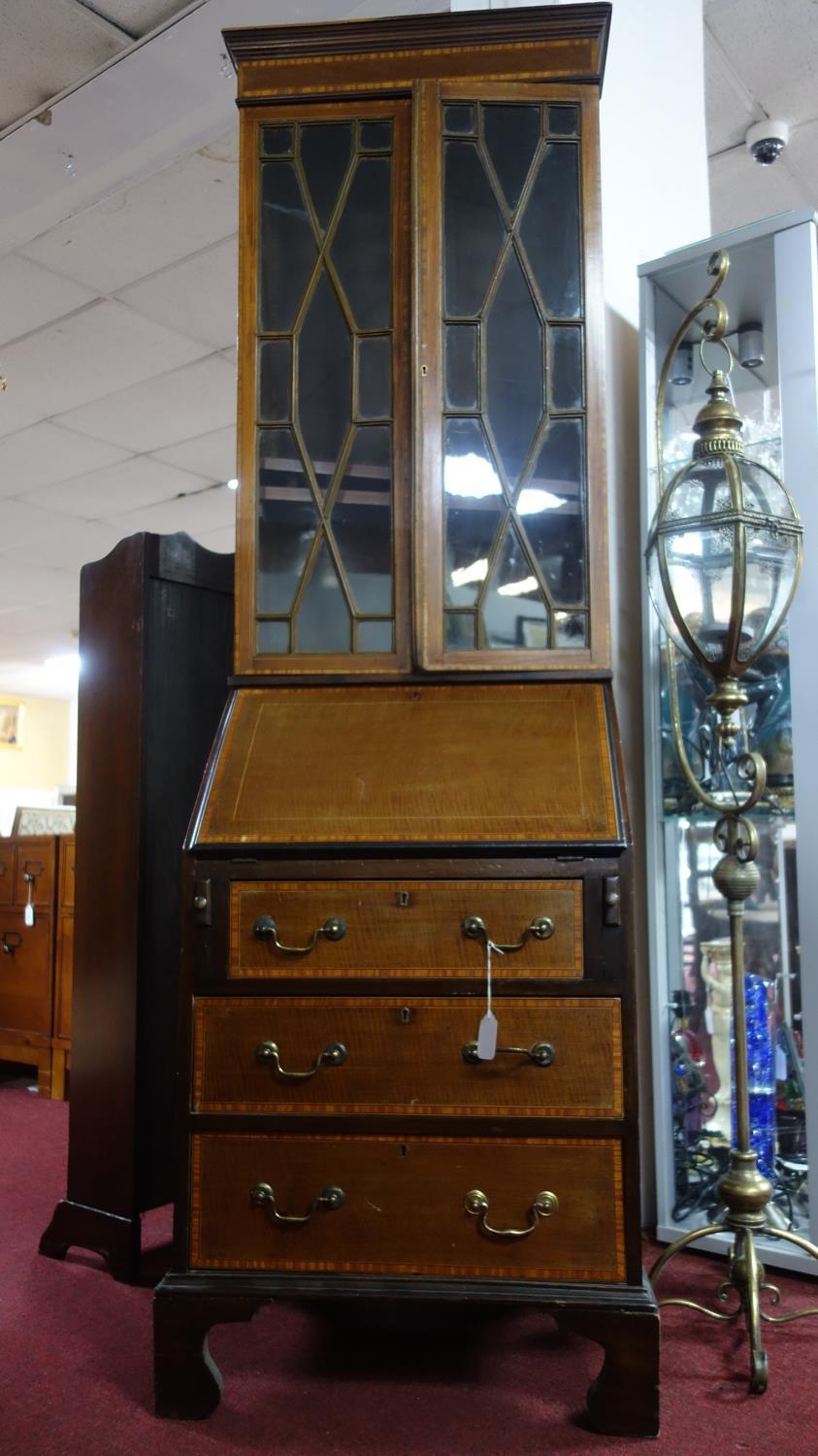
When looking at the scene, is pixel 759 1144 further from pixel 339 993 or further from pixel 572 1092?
pixel 339 993

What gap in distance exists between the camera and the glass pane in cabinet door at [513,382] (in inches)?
74.3

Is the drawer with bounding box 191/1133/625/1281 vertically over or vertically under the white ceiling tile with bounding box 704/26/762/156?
under

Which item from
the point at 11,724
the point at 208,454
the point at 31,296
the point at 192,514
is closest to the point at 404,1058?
the point at 31,296

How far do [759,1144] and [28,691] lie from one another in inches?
512

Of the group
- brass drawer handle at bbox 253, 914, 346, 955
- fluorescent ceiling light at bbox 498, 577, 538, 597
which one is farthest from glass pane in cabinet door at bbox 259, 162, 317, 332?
brass drawer handle at bbox 253, 914, 346, 955

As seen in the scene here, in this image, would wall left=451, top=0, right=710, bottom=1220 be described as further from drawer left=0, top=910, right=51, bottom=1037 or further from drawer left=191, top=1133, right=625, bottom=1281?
drawer left=0, top=910, right=51, bottom=1037

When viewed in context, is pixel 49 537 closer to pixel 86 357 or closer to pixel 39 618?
pixel 39 618

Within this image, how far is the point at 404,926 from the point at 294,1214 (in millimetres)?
431

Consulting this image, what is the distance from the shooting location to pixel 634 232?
254 centimetres

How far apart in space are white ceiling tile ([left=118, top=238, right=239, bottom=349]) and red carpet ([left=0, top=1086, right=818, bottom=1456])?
3.39 m

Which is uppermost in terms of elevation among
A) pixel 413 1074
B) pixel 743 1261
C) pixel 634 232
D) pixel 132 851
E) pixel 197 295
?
pixel 197 295

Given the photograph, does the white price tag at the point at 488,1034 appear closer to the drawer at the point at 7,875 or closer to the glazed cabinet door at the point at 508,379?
the glazed cabinet door at the point at 508,379

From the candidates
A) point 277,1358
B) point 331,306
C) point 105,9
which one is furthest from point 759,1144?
point 105,9

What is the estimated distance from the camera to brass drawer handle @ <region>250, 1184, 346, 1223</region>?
4.88ft
